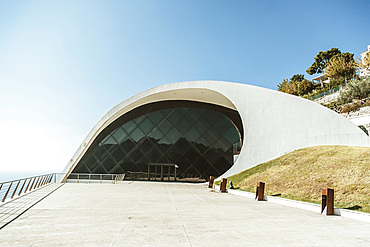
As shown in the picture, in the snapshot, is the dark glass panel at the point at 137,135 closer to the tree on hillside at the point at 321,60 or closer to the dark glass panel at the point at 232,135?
the dark glass panel at the point at 232,135

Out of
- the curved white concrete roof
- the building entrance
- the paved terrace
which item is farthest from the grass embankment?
the building entrance

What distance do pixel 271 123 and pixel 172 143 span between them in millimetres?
9683

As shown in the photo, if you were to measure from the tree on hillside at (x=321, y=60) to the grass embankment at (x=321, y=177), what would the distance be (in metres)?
48.7

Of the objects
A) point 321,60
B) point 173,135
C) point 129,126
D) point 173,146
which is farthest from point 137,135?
point 321,60

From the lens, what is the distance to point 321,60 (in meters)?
56.5

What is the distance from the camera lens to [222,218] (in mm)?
6207

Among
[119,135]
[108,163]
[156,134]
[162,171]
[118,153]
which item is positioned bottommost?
[162,171]

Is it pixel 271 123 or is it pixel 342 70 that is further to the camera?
pixel 342 70

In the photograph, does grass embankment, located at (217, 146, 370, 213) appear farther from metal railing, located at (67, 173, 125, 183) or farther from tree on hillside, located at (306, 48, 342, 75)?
tree on hillside, located at (306, 48, 342, 75)

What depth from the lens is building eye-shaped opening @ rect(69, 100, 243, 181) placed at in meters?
23.8

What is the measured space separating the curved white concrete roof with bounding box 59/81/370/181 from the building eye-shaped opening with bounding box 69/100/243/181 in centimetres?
196

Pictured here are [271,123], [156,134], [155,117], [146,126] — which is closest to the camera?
[271,123]

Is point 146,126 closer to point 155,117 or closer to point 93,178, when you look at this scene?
point 155,117

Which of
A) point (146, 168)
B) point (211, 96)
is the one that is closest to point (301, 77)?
point (211, 96)
